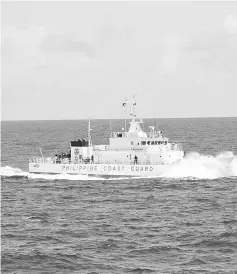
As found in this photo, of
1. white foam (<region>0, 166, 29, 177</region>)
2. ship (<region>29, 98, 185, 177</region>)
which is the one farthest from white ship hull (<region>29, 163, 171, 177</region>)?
white foam (<region>0, 166, 29, 177</region>)

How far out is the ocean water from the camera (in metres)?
32.9

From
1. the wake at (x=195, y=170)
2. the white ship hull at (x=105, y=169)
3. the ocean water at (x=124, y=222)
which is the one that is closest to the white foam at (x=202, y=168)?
the wake at (x=195, y=170)

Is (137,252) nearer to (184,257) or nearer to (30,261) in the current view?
(184,257)

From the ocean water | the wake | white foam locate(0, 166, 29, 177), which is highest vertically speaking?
the wake

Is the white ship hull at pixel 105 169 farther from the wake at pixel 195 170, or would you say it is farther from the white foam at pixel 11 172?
the white foam at pixel 11 172

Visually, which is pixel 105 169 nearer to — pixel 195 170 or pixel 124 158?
pixel 124 158

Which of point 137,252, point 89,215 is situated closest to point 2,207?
point 89,215

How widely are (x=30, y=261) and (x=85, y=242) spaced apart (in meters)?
4.74

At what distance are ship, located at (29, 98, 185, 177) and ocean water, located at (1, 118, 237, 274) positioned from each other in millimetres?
1371

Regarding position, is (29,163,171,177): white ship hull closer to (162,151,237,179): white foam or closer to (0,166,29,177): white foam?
(162,151,237,179): white foam

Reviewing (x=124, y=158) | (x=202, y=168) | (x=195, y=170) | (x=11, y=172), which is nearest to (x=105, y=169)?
(x=124, y=158)

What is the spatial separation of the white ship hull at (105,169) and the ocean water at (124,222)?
3.48 ft

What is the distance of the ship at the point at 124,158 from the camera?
6391 centimetres

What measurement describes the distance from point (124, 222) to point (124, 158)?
908 inches
